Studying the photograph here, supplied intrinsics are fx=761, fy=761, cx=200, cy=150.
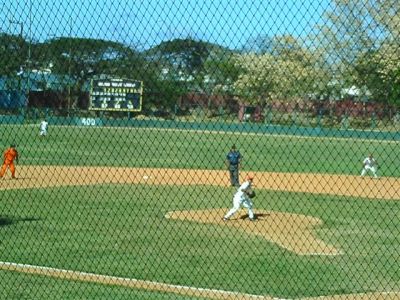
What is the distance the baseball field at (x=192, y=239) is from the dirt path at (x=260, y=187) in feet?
0.17

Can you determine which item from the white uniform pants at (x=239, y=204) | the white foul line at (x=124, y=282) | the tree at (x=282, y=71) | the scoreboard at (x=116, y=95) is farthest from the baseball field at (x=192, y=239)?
the scoreboard at (x=116, y=95)

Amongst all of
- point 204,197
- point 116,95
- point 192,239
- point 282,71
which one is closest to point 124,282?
point 116,95

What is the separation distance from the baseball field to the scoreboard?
260 centimetres

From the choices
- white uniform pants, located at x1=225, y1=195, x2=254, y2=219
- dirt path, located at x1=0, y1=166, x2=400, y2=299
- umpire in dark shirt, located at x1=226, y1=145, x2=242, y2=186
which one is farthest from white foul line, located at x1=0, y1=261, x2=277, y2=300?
umpire in dark shirt, located at x1=226, y1=145, x2=242, y2=186

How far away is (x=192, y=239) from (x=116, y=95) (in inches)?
301

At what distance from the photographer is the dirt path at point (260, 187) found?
1448cm

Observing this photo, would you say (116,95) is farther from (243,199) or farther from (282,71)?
(243,199)

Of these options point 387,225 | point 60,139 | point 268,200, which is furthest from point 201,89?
point 60,139

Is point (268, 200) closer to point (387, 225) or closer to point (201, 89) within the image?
point (387, 225)

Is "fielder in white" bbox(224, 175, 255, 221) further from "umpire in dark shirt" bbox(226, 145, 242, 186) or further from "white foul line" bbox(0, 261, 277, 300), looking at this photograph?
"umpire in dark shirt" bbox(226, 145, 242, 186)

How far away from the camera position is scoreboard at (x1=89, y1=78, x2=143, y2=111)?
8.40 meters

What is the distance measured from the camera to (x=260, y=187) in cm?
2614

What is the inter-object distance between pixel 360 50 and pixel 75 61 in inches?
143

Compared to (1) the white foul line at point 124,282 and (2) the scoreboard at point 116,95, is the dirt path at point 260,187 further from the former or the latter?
(2) the scoreboard at point 116,95
